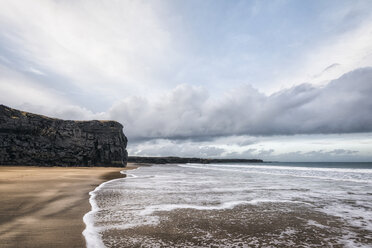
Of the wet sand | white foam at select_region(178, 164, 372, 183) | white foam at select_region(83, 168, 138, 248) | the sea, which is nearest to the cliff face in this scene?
white foam at select_region(178, 164, 372, 183)

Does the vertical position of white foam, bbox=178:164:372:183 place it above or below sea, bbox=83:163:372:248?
below

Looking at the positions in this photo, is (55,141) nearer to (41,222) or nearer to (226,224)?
(41,222)

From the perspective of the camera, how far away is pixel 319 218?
6859 mm

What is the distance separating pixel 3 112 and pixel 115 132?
26358mm

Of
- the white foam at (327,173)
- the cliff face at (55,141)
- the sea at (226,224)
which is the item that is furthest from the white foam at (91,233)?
the cliff face at (55,141)

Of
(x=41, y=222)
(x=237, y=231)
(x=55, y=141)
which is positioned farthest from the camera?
(x=55, y=141)

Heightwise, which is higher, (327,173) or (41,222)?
(41,222)

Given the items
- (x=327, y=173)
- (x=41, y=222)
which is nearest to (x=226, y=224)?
(x=41, y=222)

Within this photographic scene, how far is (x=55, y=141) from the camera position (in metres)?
49.4

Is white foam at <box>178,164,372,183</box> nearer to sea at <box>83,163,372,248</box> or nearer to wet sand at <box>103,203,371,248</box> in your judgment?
sea at <box>83,163,372,248</box>

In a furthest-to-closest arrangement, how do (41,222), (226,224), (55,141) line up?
(55,141) → (226,224) → (41,222)

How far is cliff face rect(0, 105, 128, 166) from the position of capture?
4369 cm

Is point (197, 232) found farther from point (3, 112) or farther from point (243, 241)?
point (3, 112)

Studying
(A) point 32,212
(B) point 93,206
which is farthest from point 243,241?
(A) point 32,212
